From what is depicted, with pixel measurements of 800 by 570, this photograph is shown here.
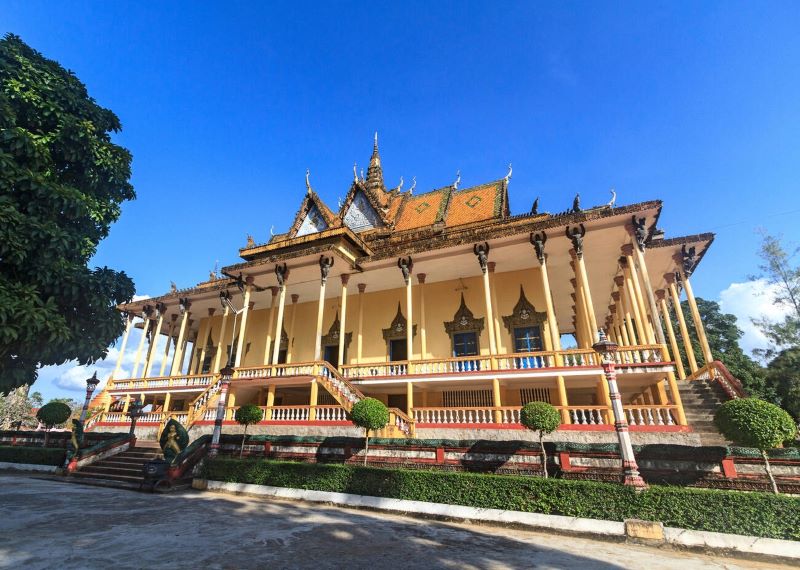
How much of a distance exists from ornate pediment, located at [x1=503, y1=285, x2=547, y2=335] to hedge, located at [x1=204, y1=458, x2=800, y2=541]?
389 inches

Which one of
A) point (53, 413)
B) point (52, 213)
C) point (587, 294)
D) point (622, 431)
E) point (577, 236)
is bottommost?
point (622, 431)

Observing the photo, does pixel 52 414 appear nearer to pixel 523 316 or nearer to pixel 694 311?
pixel 523 316

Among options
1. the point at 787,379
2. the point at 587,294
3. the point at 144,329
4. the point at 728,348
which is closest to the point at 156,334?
the point at 144,329

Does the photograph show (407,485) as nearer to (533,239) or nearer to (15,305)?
(533,239)

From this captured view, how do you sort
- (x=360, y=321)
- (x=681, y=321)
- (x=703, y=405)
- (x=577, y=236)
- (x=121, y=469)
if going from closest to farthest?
(x=703, y=405), (x=121, y=469), (x=577, y=236), (x=681, y=321), (x=360, y=321)

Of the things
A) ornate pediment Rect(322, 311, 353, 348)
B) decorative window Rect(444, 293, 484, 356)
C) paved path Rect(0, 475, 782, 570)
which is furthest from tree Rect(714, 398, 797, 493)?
ornate pediment Rect(322, 311, 353, 348)

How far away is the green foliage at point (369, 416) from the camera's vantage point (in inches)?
410

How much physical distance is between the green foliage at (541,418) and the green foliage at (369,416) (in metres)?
3.75

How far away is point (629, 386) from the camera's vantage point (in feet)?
44.1

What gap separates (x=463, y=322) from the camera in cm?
1792

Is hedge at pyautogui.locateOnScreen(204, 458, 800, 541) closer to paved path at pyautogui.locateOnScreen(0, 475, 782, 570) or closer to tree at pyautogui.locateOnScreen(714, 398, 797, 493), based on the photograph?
paved path at pyautogui.locateOnScreen(0, 475, 782, 570)

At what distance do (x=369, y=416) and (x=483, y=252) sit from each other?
788 centimetres

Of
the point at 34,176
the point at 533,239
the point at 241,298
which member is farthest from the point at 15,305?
the point at 533,239

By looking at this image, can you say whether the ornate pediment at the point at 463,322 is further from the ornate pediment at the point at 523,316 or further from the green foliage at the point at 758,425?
the green foliage at the point at 758,425
